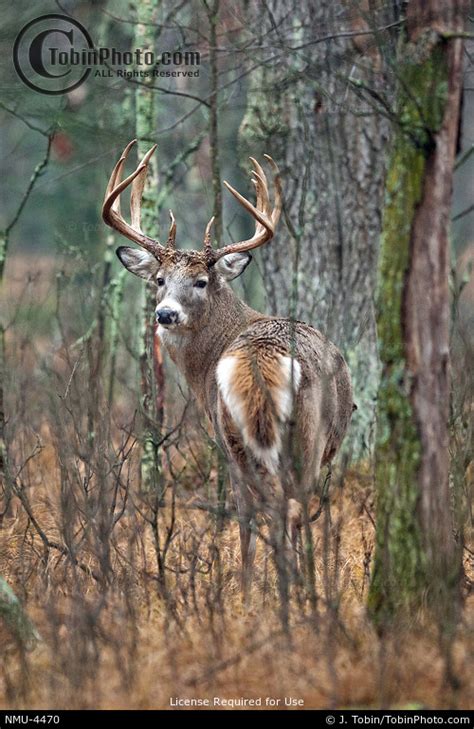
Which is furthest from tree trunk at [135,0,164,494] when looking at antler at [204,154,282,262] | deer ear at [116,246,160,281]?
antler at [204,154,282,262]

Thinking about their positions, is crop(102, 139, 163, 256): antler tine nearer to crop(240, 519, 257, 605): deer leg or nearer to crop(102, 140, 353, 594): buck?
crop(102, 140, 353, 594): buck

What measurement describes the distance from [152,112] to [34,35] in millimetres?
2526

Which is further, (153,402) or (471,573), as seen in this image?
(153,402)

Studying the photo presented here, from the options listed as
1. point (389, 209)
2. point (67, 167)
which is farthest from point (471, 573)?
point (67, 167)

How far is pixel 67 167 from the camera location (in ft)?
43.7

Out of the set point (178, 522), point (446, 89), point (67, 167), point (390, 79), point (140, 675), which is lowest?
point (140, 675)

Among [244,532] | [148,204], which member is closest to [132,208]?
[148,204]

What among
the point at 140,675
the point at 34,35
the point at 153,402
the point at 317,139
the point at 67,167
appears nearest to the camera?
the point at 140,675

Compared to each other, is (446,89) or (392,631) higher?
(446,89)

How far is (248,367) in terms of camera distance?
6.20 metres

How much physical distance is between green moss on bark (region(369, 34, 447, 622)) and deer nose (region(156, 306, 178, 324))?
7.18 feet

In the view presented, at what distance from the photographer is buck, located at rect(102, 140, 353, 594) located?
610 cm

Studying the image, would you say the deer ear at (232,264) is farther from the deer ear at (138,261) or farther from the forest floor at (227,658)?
the forest floor at (227,658)

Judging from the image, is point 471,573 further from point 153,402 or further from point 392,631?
point 153,402
